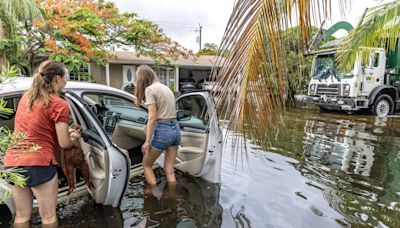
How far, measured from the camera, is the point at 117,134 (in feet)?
16.7

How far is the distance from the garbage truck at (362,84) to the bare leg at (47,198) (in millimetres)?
11372

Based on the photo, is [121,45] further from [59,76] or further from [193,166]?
[59,76]

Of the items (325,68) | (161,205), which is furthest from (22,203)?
(325,68)

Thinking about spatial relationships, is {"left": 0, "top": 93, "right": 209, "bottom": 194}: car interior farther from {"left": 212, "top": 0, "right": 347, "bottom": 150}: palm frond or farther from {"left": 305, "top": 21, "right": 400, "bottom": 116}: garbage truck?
{"left": 305, "top": 21, "right": 400, "bottom": 116}: garbage truck

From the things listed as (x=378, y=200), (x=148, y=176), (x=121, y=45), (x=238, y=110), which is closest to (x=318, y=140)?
(x=378, y=200)

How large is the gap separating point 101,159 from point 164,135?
0.94 metres

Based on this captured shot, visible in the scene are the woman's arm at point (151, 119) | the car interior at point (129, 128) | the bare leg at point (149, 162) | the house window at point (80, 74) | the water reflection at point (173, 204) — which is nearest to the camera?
the car interior at point (129, 128)

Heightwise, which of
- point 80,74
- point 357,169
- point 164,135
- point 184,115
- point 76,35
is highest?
point 76,35

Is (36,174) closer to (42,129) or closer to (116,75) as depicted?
(42,129)

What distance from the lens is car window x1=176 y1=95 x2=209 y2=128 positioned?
4.32m

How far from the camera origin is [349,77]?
1227 cm

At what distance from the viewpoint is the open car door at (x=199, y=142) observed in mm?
4121

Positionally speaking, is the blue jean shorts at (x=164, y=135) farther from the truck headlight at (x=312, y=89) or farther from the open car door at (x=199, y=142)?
the truck headlight at (x=312, y=89)

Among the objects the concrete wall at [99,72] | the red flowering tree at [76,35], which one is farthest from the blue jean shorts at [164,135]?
the concrete wall at [99,72]
